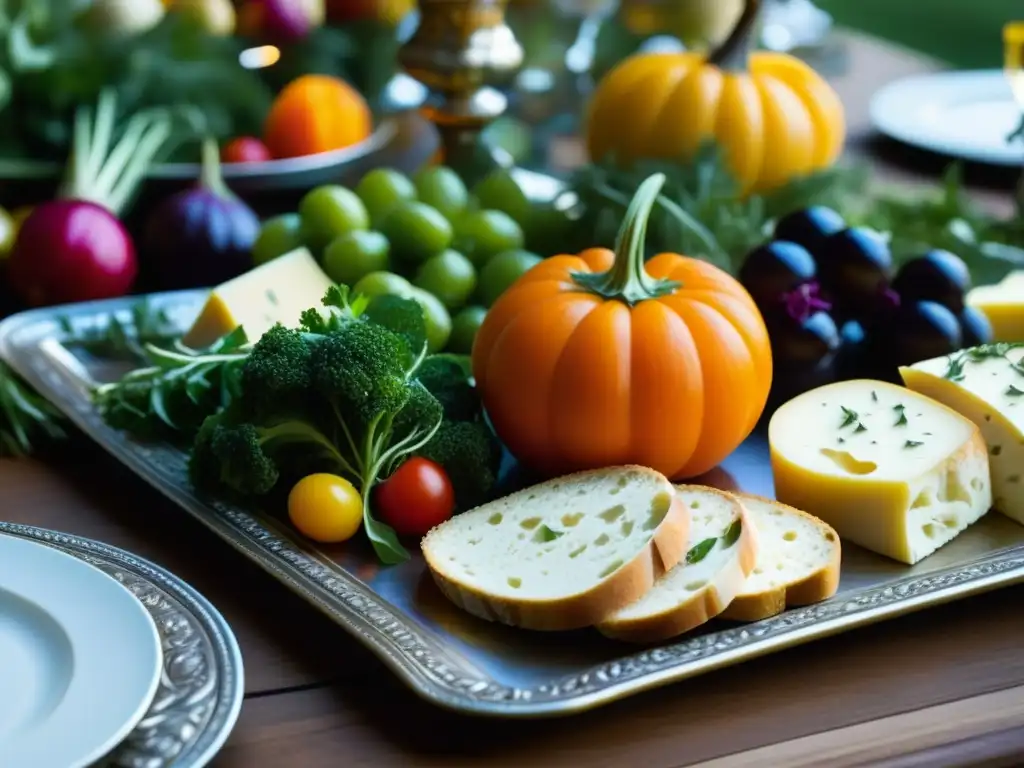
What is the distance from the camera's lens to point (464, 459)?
1034mm

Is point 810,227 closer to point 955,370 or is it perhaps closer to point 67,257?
point 955,370

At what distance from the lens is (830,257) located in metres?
1.26

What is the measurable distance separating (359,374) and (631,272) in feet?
0.76

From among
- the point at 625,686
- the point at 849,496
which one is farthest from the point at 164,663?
the point at 849,496

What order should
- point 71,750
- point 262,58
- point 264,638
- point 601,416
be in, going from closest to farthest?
point 71,750
point 264,638
point 601,416
point 262,58

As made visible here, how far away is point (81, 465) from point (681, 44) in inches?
49.4

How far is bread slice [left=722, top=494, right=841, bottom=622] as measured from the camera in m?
0.87

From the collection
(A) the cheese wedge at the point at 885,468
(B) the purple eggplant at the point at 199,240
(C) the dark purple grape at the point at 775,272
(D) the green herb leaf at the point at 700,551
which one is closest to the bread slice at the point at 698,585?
(D) the green herb leaf at the point at 700,551

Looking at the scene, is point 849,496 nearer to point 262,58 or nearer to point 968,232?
point 968,232

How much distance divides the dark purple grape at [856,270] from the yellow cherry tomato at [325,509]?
21.0 inches

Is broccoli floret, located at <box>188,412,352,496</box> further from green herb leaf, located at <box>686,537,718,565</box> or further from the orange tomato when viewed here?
the orange tomato

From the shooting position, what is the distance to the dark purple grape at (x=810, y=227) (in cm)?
129

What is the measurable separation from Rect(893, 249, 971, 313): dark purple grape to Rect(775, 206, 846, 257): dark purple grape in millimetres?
86

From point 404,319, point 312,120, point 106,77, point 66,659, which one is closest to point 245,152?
point 312,120
